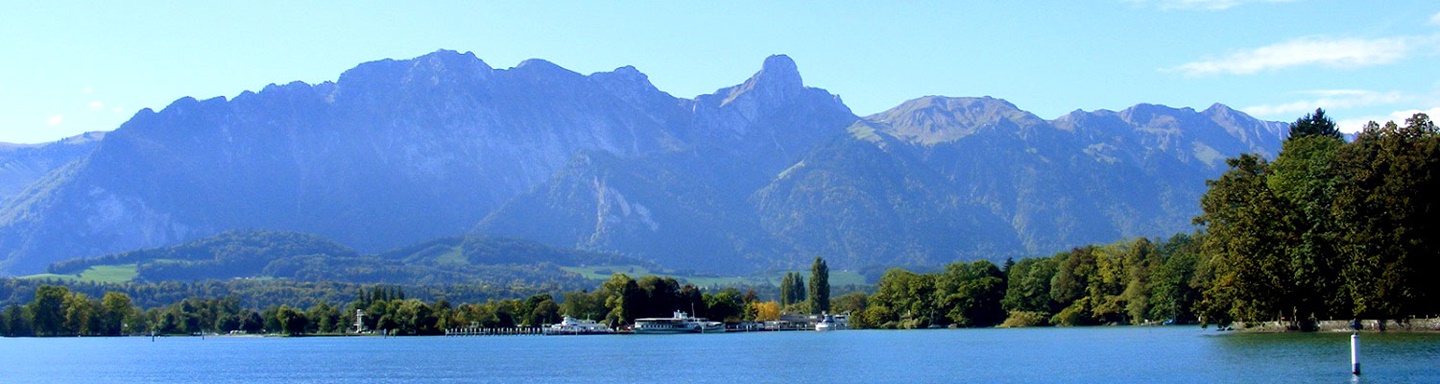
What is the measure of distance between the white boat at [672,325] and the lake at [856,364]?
62.7m

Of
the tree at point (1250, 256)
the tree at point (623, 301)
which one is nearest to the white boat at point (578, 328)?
the tree at point (623, 301)

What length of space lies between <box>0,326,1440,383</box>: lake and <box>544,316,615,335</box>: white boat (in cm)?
6954

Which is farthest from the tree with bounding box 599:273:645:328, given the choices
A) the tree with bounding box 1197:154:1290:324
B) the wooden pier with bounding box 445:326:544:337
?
the tree with bounding box 1197:154:1290:324

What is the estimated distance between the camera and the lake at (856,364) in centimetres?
5866

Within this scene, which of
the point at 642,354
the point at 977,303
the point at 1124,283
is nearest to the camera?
the point at 642,354

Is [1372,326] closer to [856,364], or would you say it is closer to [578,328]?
[856,364]

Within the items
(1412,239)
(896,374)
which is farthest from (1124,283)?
(896,374)

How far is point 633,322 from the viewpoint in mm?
184250

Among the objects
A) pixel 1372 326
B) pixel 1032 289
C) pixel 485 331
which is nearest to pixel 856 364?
pixel 1372 326

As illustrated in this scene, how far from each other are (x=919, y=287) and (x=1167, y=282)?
48.7 metres

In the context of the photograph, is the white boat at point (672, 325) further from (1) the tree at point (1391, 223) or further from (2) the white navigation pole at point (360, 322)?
(1) the tree at point (1391, 223)

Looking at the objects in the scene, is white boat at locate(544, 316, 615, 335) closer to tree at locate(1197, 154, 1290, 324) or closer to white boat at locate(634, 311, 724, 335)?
white boat at locate(634, 311, 724, 335)

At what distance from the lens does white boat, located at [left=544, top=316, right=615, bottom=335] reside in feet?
600

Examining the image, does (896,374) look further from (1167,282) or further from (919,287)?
(919,287)
